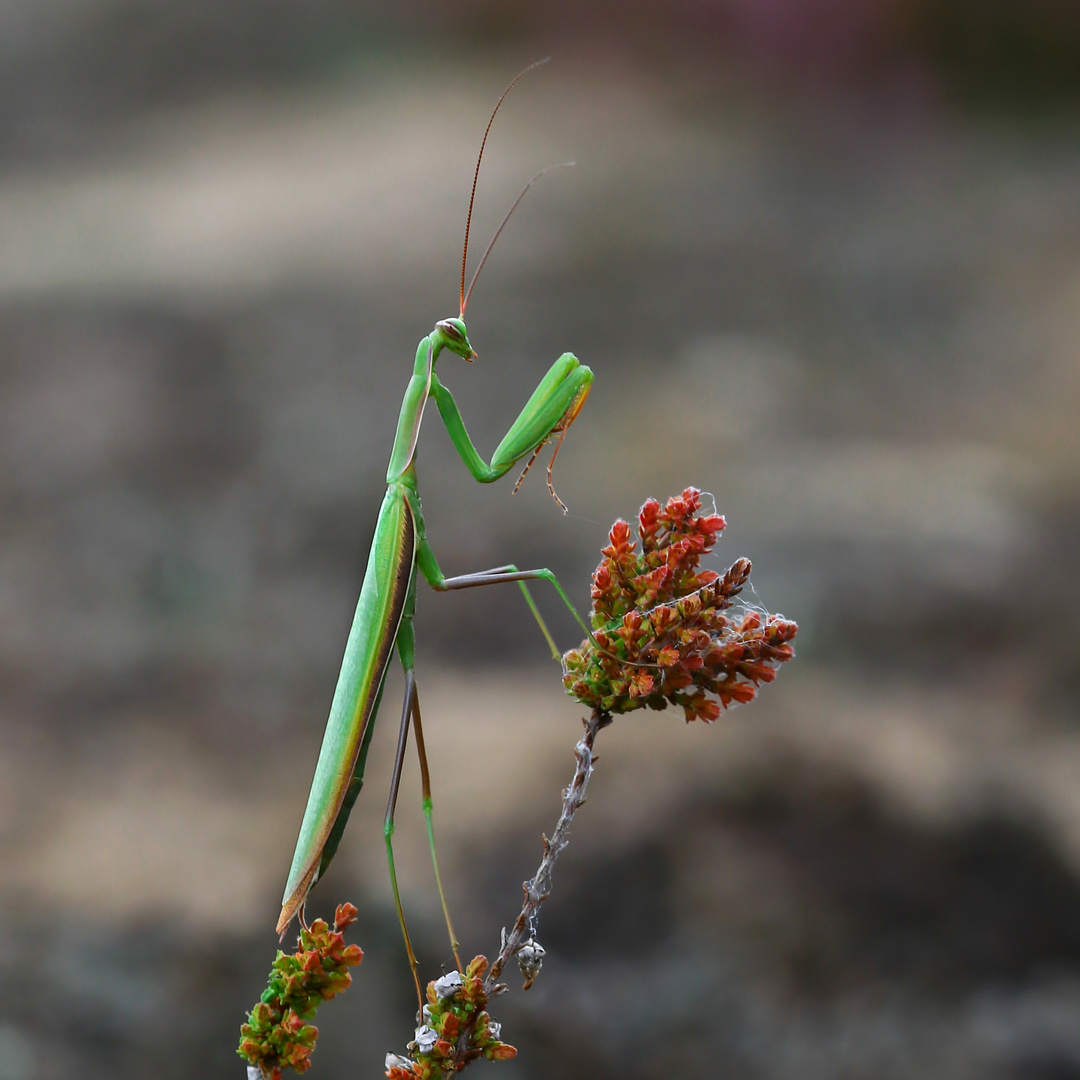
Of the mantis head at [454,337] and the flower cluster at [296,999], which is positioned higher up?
the mantis head at [454,337]

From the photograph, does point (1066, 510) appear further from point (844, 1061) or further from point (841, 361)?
point (844, 1061)

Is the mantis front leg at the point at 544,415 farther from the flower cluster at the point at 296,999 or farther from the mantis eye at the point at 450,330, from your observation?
the flower cluster at the point at 296,999

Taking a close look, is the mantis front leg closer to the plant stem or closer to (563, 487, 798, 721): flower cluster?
(563, 487, 798, 721): flower cluster

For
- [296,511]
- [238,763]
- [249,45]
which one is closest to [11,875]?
[238,763]

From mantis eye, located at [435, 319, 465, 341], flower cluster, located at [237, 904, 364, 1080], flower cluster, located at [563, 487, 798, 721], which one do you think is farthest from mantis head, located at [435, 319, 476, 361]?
flower cluster, located at [237, 904, 364, 1080]

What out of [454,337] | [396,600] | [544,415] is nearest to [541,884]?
[396,600]

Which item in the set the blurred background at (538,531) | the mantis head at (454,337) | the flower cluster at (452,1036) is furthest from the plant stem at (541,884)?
the blurred background at (538,531)
